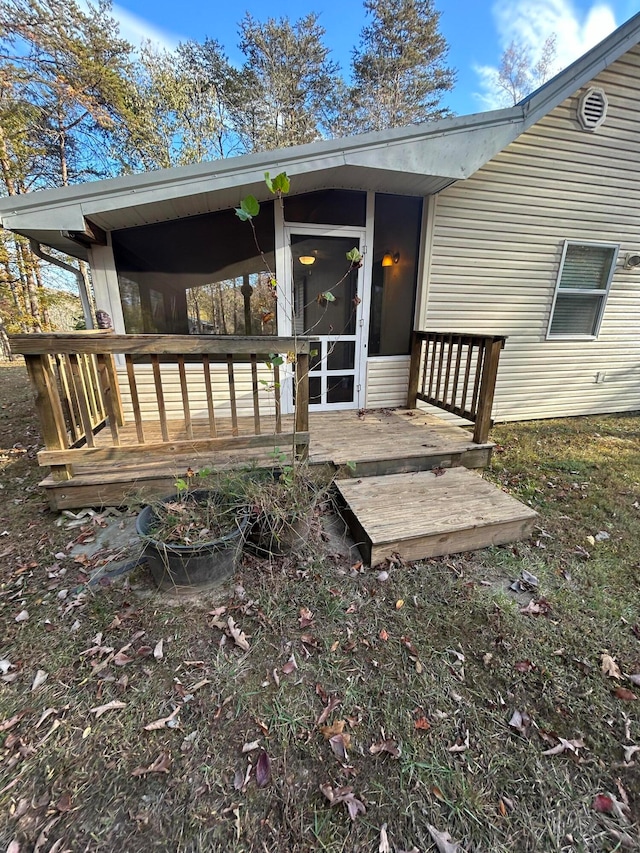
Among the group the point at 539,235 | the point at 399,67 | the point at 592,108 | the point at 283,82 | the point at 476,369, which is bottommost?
the point at 476,369

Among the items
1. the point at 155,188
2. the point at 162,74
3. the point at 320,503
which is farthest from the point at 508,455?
the point at 162,74

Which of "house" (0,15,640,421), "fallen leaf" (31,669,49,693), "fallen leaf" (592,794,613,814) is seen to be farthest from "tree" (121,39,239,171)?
"fallen leaf" (592,794,613,814)

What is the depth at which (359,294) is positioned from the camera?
452 centimetres

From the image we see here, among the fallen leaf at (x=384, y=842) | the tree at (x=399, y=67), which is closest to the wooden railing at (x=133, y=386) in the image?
the fallen leaf at (x=384, y=842)

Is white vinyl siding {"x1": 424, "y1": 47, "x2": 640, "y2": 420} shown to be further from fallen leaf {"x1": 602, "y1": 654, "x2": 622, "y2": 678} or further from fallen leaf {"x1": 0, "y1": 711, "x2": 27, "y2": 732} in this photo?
fallen leaf {"x1": 0, "y1": 711, "x2": 27, "y2": 732}

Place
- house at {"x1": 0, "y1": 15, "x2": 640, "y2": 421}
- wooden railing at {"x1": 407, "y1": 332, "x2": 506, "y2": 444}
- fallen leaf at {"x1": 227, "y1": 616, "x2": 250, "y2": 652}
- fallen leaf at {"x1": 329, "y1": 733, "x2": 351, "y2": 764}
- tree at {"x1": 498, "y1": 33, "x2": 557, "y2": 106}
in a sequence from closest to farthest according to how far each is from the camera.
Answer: fallen leaf at {"x1": 329, "y1": 733, "x2": 351, "y2": 764} → fallen leaf at {"x1": 227, "y1": 616, "x2": 250, "y2": 652} → house at {"x1": 0, "y1": 15, "x2": 640, "y2": 421} → wooden railing at {"x1": 407, "y1": 332, "x2": 506, "y2": 444} → tree at {"x1": 498, "y1": 33, "x2": 557, "y2": 106}

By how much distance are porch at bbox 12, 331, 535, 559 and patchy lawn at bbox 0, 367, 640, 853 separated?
424mm

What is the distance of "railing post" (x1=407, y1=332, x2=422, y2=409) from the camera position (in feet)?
15.5

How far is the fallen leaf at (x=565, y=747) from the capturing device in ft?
4.70

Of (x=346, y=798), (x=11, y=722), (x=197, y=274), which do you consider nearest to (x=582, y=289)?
(x=197, y=274)

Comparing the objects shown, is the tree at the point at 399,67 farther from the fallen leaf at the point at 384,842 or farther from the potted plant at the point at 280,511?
the fallen leaf at the point at 384,842

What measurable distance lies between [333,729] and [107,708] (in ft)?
3.12

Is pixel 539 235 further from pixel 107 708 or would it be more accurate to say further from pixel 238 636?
pixel 107 708

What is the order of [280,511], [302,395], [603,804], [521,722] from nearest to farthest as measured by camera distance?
[603,804], [521,722], [280,511], [302,395]
